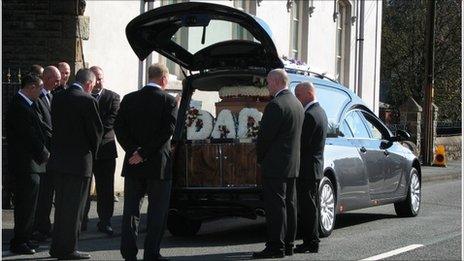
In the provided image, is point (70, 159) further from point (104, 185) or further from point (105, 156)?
point (104, 185)

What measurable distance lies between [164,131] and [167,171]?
42 cm

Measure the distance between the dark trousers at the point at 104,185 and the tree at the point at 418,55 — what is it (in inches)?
1256

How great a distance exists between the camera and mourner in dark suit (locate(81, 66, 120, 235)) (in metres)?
10.8

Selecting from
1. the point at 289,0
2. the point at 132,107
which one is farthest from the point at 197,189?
the point at 289,0

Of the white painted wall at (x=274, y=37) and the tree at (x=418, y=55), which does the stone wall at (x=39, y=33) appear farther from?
the tree at (x=418, y=55)

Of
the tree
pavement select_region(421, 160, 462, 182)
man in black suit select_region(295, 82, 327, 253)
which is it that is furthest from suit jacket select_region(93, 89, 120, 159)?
the tree

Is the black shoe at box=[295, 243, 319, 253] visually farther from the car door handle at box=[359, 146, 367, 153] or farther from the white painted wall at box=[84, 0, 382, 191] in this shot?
the white painted wall at box=[84, 0, 382, 191]

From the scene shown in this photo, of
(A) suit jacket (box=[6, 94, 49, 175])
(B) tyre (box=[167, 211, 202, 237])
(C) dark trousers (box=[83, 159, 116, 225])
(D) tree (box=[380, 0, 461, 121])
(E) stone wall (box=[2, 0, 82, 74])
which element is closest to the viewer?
(A) suit jacket (box=[6, 94, 49, 175])

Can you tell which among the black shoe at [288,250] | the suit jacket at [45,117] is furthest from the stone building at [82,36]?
the black shoe at [288,250]

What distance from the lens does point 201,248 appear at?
10.3 meters

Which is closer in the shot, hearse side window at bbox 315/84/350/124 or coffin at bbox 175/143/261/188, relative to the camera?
coffin at bbox 175/143/261/188

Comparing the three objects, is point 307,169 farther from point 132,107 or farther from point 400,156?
point 400,156

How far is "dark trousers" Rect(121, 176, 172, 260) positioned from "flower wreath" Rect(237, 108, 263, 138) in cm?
216

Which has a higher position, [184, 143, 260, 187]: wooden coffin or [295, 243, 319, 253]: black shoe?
[184, 143, 260, 187]: wooden coffin
